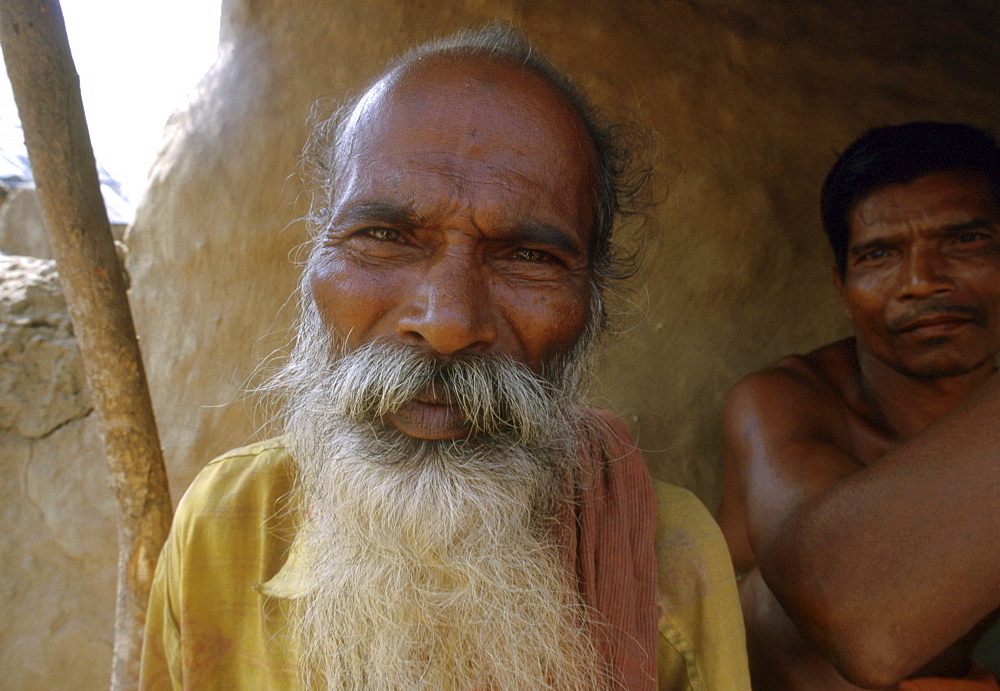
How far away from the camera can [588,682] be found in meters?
1.42

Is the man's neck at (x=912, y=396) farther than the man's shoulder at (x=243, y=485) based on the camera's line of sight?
Yes

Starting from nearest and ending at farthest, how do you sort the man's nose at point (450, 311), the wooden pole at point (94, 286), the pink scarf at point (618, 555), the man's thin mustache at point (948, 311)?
the man's nose at point (450, 311), the pink scarf at point (618, 555), the wooden pole at point (94, 286), the man's thin mustache at point (948, 311)

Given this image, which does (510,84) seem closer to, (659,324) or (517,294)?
(517,294)

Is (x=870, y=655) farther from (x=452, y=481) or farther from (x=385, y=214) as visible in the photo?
(x=385, y=214)

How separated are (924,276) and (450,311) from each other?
5.25 ft

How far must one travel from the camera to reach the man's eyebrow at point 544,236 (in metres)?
1.42

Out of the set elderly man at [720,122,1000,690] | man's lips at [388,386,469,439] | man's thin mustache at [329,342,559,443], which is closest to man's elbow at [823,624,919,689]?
elderly man at [720,122,1000,690]

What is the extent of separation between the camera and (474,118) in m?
1.46

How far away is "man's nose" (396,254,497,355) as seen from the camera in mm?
1258

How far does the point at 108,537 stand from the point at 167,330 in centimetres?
82

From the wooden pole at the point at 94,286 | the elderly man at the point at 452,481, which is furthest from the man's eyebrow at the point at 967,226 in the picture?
the wooden pole at the point at 94,286

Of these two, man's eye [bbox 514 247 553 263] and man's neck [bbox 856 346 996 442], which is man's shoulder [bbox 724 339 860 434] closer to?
man's neck [bbox 856 346 996 442]

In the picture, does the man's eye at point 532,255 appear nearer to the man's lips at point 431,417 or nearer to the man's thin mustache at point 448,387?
the man's thin mustache at point 448,387

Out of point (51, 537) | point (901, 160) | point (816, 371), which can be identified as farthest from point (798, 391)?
point (51, 537)
